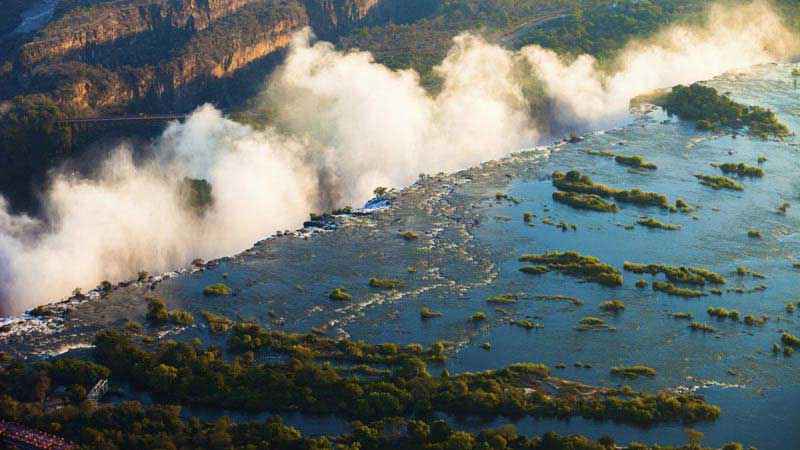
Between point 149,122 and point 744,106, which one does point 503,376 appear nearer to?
point 149,122

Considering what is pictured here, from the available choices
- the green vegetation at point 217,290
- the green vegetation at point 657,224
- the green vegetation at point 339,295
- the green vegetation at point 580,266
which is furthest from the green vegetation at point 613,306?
the green vegetation at point 217,290

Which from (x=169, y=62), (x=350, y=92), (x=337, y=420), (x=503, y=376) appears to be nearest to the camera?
(x=337, y=420)

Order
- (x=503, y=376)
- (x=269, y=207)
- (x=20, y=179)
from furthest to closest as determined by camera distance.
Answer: (x=20, y=179)
(x=269, y=207)
(x=503, y=376)

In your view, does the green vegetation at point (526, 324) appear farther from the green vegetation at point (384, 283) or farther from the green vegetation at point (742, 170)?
the green vegetation at point (742, 170)

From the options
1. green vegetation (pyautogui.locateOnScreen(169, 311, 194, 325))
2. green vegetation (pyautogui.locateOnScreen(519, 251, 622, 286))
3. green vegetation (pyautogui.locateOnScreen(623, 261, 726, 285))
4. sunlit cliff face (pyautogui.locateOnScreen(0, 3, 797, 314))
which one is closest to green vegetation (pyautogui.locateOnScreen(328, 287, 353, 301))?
green vegetation (pyautogui.locateOnScreen(169, 311, 194, 325))

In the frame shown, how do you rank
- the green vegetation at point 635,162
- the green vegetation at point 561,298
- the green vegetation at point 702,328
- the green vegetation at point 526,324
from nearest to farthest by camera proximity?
the green vegetation at point 526,324, the green vegetation at point 702,328, the green vegetation at point 561,298, the green vegetation at point 635,162

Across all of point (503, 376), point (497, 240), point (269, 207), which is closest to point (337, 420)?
point (503, 376)
